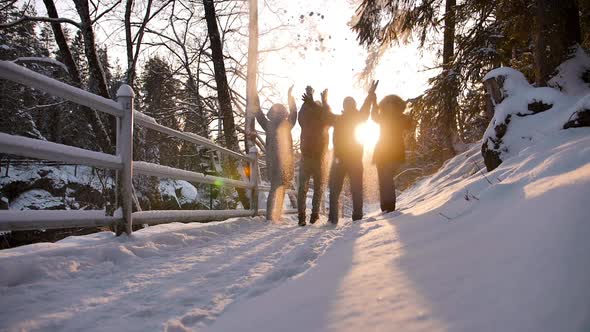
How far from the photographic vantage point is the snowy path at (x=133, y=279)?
147cm

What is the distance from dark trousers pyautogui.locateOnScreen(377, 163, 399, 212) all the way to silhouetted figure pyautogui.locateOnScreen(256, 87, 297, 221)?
5.01 ft

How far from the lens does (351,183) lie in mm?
5445

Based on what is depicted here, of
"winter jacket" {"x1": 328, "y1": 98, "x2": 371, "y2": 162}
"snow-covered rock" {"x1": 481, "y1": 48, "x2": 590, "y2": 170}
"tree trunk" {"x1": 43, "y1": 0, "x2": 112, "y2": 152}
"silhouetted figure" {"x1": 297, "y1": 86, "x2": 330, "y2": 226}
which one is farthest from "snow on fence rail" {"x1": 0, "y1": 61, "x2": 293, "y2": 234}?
"snow-covered rock" {"x1": 481, "y1": 48, "x2": 590, "y2": 170}

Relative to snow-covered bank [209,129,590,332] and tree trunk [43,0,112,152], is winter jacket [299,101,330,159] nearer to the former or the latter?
snow-covered bank [209,129,590,332]

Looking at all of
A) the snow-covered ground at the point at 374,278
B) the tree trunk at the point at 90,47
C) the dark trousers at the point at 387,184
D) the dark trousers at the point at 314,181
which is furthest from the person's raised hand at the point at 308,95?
the tree trunk at the point at 90,47

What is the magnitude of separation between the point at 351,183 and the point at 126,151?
345cm

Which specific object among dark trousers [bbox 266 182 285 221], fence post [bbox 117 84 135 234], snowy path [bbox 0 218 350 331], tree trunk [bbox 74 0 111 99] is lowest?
snowy path [bbox 0 218 350 331]

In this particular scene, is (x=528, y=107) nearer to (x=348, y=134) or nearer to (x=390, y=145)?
(x=390, y=145)

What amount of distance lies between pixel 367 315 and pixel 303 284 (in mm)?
574

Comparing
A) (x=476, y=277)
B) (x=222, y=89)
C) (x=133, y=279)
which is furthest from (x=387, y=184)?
(x=222, y=89)

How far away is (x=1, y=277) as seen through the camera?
5.73ft

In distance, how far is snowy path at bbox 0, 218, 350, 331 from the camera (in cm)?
147

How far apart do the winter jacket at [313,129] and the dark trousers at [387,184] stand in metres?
1.00

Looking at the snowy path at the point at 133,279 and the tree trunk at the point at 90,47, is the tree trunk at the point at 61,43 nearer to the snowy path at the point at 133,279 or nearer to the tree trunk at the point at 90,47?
the tree trunk at the point at 90,47
